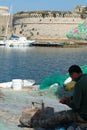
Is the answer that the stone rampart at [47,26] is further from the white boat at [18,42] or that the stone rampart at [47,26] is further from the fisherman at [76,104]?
the fisherman at [76,104]

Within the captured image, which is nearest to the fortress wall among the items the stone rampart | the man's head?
the stone rampart

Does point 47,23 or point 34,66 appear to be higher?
point 47,23

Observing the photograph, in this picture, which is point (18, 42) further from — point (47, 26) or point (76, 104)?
point (76, 104)

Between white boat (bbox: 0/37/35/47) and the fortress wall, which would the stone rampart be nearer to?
the fortress wall

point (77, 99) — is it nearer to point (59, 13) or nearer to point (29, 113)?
point (29, 113)

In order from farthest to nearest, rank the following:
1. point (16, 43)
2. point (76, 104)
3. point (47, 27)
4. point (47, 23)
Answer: point (47, 27) → point (47, 23) → point (16, 43) → point (76, 104)

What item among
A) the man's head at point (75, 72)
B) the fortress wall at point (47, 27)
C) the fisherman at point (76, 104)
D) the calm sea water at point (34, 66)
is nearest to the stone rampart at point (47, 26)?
the fortress wall at point (47, 27)

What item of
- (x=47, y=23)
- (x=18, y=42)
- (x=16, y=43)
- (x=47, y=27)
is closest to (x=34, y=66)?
(x=18, y=42)

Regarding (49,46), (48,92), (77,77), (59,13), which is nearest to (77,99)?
(77,77)

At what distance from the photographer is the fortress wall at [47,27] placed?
217 ft

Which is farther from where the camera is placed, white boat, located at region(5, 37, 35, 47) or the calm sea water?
white boat, located at region(5, 37, 35, 47)

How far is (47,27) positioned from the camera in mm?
66500

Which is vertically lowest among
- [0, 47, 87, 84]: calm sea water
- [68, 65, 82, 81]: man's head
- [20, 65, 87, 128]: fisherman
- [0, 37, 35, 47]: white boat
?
[20, 65, 87, 128]: fisherman

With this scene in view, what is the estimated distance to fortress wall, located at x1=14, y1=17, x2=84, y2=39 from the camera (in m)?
66.2
